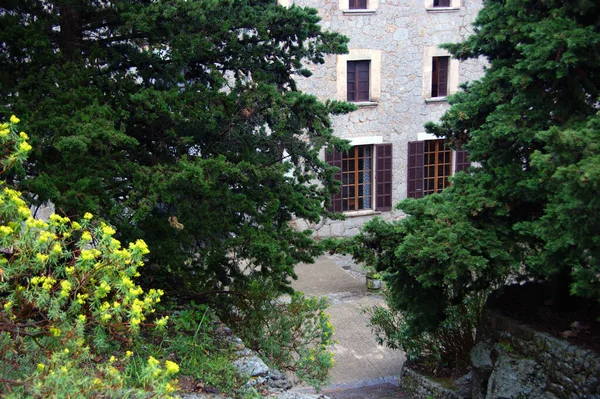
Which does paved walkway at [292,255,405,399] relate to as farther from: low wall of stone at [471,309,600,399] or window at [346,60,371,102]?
window at [346,60,371,102]

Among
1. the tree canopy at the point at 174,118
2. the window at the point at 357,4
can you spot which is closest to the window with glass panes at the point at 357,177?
the window at the point at 357,4

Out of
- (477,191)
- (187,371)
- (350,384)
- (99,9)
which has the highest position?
(99,9)

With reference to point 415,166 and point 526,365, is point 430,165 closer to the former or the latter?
Result: point 415,166

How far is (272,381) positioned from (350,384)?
460 cm

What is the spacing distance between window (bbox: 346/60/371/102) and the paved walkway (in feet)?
14.9

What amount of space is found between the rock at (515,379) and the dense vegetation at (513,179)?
1.12 meters

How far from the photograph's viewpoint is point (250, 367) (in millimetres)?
6742

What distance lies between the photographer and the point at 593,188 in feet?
19.9

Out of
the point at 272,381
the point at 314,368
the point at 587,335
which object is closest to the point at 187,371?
the point at 272,381

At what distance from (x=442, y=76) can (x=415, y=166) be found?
105 inches

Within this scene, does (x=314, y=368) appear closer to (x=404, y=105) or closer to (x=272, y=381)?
(x=272, y=381)

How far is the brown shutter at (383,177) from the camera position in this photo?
18.4m

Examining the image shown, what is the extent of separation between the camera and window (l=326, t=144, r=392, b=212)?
18438mm

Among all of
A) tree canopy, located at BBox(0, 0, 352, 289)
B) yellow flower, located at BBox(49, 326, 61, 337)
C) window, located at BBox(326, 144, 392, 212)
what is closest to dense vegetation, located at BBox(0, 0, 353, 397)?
tree canopy, located at BBox(0, 0, 352, 289)
